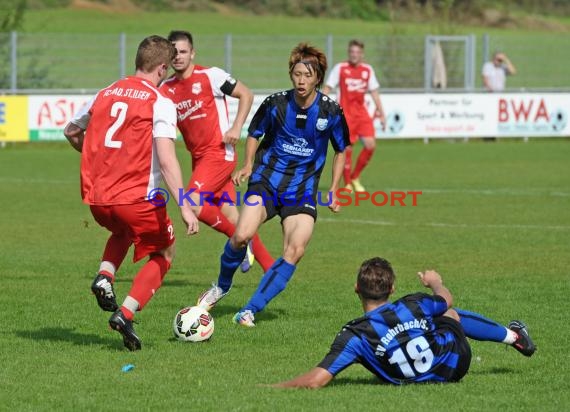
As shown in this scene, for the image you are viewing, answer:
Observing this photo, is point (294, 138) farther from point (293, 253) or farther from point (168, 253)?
point (168, 253)

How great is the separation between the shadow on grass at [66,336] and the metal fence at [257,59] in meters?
19.5

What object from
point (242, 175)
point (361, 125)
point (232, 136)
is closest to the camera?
point (242, 175)

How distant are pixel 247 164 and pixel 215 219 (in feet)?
4.92

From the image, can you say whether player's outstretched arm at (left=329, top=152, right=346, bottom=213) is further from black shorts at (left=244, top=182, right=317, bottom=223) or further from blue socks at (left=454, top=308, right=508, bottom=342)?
blue socks at (left=454, top=308, right=508, bottom=342)

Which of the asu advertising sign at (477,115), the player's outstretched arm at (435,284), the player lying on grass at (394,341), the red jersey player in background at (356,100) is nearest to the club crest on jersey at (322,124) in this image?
the player's outstretched arm at (435,284)

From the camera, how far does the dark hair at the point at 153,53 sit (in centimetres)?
736

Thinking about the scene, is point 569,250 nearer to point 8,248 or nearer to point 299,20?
point 8,248

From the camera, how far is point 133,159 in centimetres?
738

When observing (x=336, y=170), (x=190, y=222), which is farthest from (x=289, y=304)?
(x=190, y=222)

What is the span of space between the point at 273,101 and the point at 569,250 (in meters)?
4.83

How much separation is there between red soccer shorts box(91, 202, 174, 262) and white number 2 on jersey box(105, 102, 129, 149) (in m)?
0.40

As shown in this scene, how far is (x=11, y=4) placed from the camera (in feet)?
112

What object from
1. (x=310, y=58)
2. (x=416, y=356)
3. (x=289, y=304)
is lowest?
(x=289, y=304)

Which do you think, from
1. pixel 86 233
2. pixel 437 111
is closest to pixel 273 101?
pixel 86 233
